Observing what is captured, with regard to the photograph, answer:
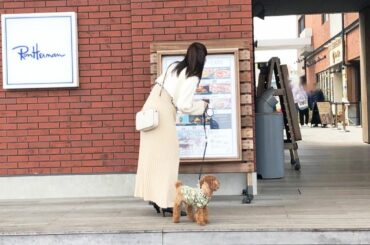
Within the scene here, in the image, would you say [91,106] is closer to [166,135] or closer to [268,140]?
[166,135]

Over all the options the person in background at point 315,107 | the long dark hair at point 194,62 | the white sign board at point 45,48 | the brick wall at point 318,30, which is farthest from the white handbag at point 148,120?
the brick wall at point 318,30

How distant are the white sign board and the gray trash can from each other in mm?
2964

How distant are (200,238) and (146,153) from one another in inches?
47.4

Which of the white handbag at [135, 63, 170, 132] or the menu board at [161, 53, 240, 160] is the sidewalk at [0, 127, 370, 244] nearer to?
the menu board at [161, 53, 240, 160]

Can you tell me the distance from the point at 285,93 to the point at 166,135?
4.60 m

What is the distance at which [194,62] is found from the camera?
647 centimetres

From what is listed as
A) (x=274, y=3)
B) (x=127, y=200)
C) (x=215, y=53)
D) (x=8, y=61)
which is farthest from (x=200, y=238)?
(x=274, y=3)

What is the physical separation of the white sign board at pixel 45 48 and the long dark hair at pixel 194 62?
79.3 inches

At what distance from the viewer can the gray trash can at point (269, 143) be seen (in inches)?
367

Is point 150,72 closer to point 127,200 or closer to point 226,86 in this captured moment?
point 226,86

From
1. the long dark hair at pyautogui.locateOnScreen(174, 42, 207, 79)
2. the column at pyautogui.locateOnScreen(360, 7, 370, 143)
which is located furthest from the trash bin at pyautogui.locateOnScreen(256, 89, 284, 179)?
the column at pyautogui.locateOnScreen(360, 7, 370, 143)

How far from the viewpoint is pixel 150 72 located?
309 inches

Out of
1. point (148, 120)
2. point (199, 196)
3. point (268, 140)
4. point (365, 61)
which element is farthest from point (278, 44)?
point (199, 196)

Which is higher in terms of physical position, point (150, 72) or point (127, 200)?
point (150, 72)
